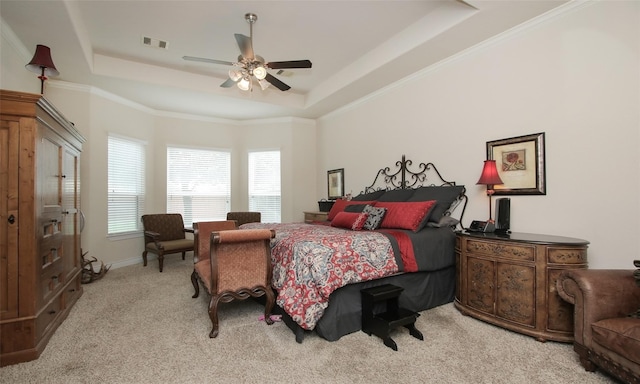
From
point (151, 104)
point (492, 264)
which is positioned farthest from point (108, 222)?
point (492, 264)

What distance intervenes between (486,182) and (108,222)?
5.59 meters

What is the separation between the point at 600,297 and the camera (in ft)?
6.00

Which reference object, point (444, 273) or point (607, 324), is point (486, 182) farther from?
point (607, 324)

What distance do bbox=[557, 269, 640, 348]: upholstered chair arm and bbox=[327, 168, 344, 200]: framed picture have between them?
155 inches

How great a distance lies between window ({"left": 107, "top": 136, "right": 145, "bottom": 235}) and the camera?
4859mm

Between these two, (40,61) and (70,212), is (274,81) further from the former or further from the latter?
(70,212)

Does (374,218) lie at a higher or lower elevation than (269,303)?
higher

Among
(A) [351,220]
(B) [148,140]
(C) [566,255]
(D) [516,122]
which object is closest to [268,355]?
(A) [351,220]

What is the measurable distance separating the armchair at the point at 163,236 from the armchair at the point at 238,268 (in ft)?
7.51

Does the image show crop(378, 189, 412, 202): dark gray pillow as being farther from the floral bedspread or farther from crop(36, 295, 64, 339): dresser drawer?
crop(36, 295, 64, 339): dresser drawer

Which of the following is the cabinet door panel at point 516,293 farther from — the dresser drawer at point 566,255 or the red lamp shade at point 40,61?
the red lamp shade at point 40,61

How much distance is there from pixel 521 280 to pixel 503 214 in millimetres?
809

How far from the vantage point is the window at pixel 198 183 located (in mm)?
5844

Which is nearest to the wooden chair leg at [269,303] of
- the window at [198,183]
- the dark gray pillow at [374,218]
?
the dark gray pillow at [374,218]
